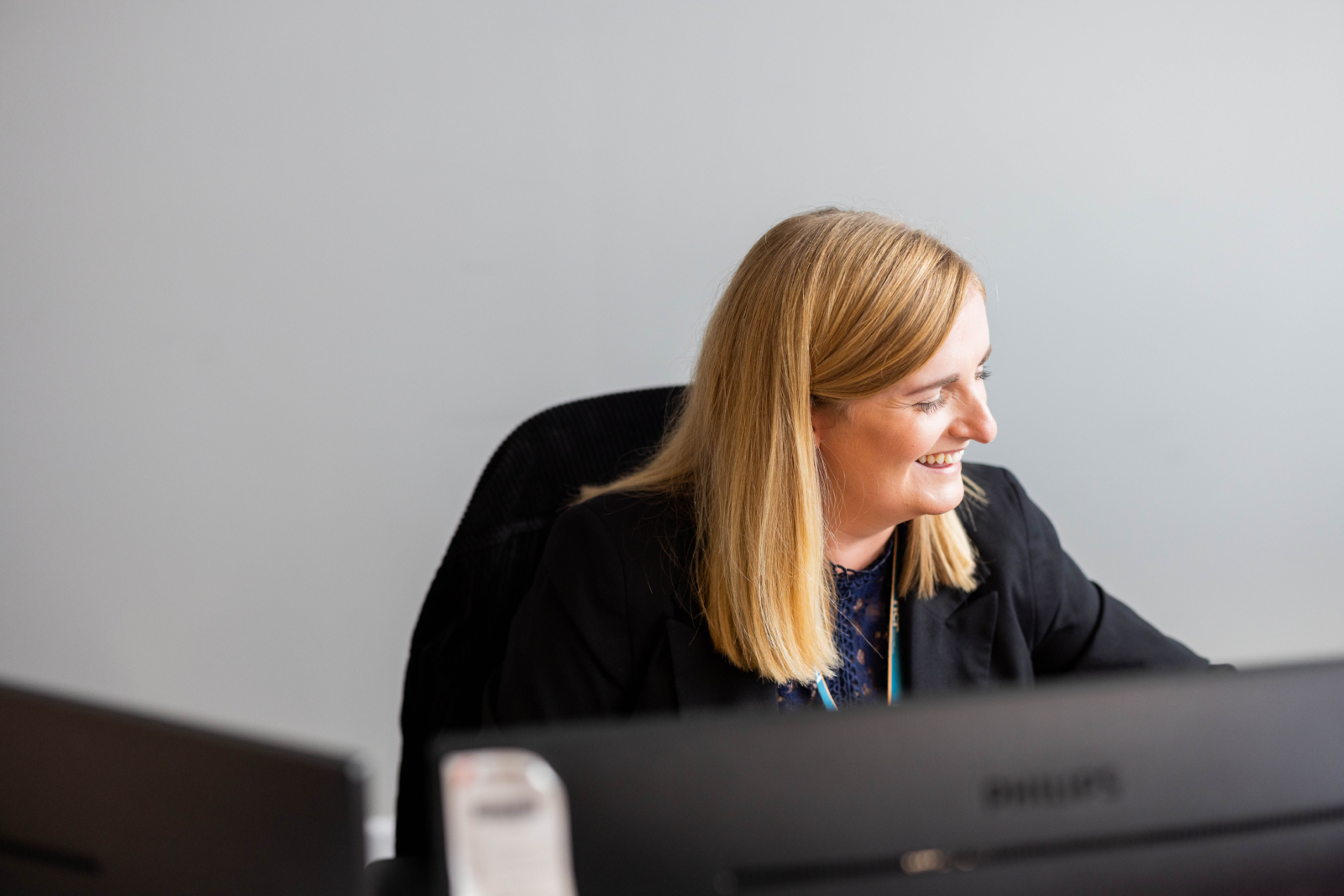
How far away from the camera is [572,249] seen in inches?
67.2

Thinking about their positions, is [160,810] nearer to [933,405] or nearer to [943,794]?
[943,794]

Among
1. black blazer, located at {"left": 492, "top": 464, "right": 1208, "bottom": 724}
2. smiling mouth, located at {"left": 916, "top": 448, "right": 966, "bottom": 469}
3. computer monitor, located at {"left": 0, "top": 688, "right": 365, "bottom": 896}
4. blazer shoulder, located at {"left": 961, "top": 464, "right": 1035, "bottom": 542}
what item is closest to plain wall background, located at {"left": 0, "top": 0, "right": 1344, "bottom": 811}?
blazer shoulder, located at {"left": 961, "top": 464, "right": 1035, "bottom": 542}

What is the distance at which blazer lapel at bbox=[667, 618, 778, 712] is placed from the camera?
3.83ft

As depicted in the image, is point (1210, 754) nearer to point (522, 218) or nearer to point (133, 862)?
point (133, 862)

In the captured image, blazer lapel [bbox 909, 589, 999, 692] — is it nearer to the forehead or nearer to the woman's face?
the woman's face

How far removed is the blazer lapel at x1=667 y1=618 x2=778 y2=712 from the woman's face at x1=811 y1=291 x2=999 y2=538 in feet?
0.84

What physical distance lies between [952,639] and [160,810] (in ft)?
3.21

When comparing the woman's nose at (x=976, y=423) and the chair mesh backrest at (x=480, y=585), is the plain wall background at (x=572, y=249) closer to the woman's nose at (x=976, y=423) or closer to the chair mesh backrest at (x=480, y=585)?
the chair mesh backrest at (x=480, y=585)

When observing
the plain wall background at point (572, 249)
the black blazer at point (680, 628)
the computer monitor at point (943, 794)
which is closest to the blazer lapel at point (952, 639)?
the black blazer at point (680, 628)

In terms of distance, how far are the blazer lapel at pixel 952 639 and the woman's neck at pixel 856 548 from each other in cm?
9

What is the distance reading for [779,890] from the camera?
0.46 m

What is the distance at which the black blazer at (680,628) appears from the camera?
118 centimetres

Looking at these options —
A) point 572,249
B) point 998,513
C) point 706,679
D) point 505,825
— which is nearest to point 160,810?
point 505,825

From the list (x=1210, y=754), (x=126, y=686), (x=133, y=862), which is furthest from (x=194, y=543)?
(x=1210, y=754)
